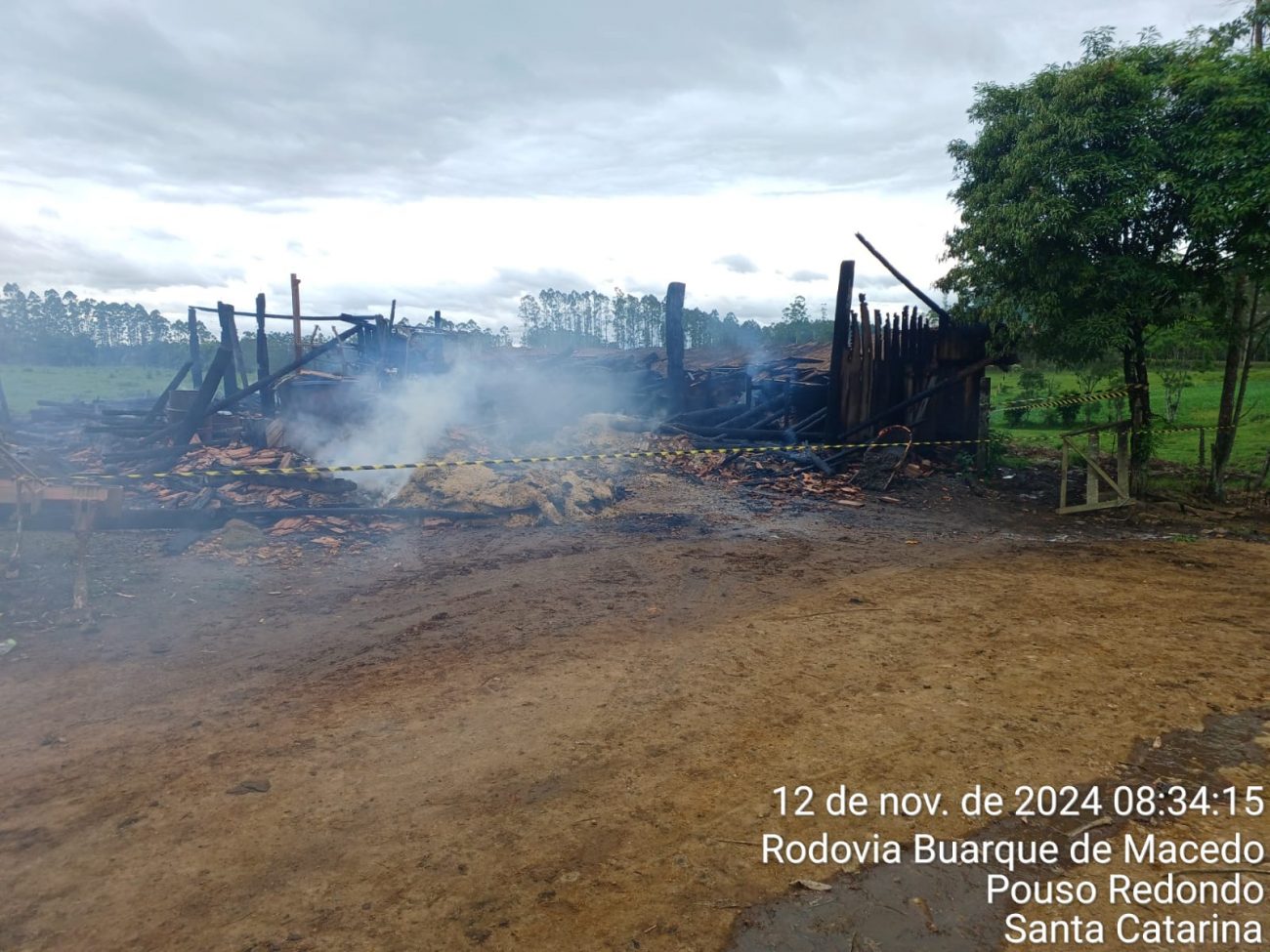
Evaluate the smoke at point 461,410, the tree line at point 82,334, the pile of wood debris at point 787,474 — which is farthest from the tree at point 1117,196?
the tree line at point 82,334

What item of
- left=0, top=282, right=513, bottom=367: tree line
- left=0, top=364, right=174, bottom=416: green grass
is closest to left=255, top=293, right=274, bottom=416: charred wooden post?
left=0, top=364, right=174, bottom=416: green grass

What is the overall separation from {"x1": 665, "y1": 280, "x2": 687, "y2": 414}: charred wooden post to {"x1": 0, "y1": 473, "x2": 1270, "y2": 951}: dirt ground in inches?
377

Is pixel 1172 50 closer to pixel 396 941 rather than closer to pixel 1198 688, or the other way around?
pixel 1198 688

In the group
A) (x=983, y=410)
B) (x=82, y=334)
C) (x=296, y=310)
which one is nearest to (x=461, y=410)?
(x=296, y=310)

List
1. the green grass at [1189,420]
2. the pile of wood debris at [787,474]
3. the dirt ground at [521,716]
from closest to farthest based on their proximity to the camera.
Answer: the dirt ground at [521,716] < the pile of wood debris at [787,474] < the green grass at [1189,420]

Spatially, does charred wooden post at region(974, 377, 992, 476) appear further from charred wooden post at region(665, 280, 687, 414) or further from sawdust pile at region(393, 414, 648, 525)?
sawdust pile at region(393, 414, 648, 525)

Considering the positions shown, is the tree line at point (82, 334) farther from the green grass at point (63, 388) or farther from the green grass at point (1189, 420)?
the green grass at point (1189, 420)

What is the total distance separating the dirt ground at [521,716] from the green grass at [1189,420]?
8591 millimetres

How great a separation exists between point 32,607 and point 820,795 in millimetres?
6920

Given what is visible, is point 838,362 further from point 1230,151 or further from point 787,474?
point 1230,151

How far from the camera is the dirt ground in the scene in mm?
2916

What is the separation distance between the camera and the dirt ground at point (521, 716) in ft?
9.57

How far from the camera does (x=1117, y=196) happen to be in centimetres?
986

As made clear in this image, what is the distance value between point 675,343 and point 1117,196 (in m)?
9.41
